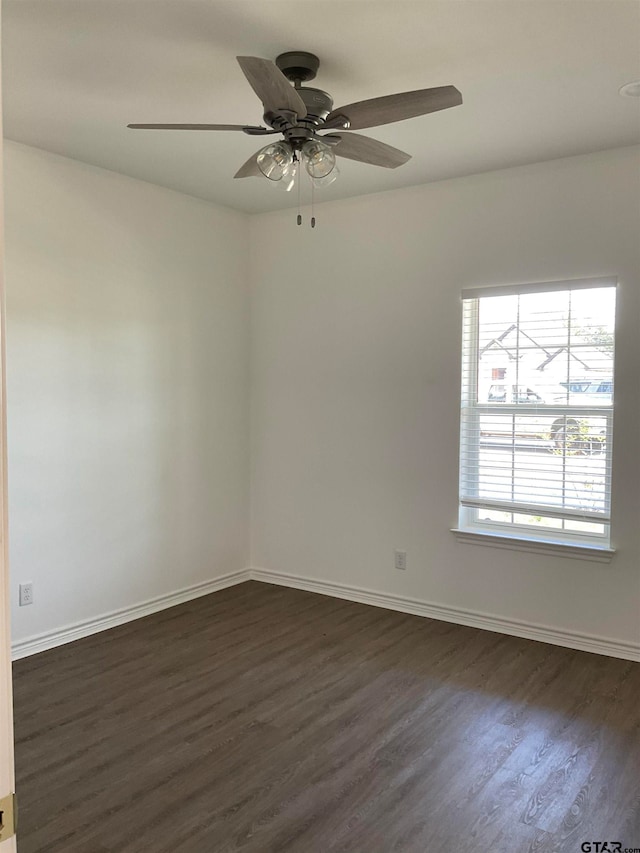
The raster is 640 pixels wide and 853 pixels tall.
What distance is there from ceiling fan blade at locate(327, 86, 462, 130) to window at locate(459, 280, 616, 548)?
178 cm

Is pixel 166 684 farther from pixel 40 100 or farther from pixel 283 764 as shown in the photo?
pixel 40 100

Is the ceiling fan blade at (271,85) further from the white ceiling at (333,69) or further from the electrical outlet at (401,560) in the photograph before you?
the electrical outlet at (401,560)

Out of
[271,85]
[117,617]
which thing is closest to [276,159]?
[271,85]

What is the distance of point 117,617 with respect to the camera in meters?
4.20

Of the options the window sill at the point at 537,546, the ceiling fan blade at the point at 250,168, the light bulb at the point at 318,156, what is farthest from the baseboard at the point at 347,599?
the light bulb at the point at 318,156

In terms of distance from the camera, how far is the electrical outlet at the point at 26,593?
3705 millimetres

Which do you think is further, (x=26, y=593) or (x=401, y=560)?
(x=401, y=560)

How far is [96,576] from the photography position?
409cm

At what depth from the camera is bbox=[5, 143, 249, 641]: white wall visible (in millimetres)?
3695

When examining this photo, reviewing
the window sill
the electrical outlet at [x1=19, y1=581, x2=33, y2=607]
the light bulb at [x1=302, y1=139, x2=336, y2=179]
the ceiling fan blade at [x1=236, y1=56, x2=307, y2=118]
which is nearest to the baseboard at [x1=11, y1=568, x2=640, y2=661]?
the electrical outlet at [x1=19, y1=581, x2=33, y2=607]

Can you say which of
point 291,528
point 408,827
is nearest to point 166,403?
point 291,528

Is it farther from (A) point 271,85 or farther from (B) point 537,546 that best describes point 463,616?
(A) point 271,85

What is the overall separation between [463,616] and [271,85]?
325 cm

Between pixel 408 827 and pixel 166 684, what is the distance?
59.6 inches
